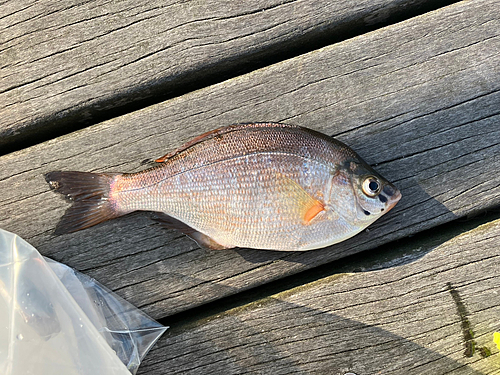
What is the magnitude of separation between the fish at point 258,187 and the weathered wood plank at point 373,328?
1.31 feet

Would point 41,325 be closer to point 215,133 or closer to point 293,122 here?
point 215,133

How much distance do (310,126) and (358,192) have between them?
1.45ft

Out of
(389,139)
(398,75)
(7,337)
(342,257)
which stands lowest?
(342,257)

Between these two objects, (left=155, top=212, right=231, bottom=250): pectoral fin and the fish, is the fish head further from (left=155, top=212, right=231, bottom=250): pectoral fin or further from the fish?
(left=155, top=212, right=231, bottom=250): pectoral fin

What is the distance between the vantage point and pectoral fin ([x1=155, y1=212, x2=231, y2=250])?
167cm

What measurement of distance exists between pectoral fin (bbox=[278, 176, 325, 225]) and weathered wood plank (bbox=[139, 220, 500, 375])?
0.45 m

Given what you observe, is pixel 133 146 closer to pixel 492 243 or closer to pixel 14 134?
pixel 14 134

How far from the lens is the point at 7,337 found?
151 cm

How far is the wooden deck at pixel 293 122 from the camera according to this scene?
1741mm

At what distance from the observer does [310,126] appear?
1.75 m

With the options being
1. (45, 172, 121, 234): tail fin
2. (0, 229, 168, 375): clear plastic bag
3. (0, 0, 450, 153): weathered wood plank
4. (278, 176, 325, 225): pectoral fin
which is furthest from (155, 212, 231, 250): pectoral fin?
(0, 0, 450, 153): weathered wood plank

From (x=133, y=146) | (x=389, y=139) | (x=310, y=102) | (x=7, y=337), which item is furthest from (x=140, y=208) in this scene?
(x=389, y=139)

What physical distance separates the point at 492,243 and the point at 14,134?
8.66ft

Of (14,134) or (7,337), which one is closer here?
(7,337)
